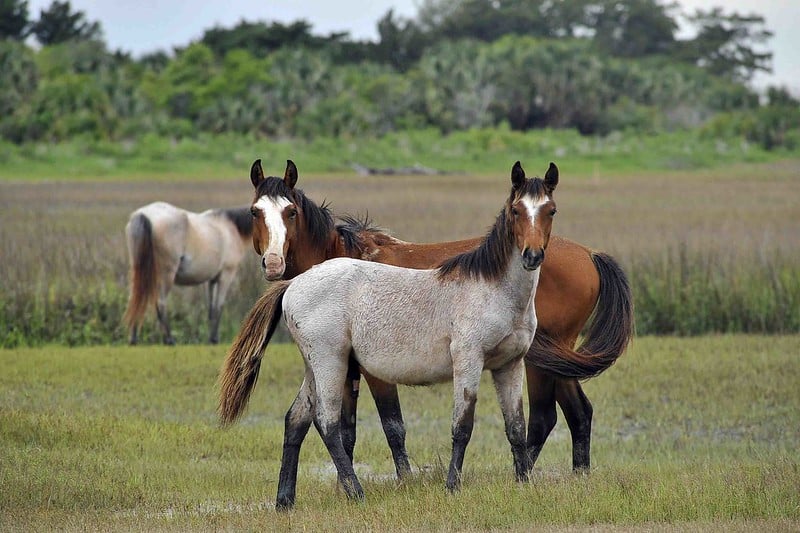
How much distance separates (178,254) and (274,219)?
323 inches

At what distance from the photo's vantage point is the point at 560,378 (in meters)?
8.14

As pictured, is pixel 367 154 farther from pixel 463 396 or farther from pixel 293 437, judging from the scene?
pixel 463 396

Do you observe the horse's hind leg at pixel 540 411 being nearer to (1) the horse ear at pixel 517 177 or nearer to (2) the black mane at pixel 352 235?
(2) the black mane at pixel 352 235

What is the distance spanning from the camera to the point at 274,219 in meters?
7.91

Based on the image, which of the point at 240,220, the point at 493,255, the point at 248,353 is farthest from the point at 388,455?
the point at 240,220

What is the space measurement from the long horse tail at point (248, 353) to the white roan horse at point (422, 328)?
0.02m

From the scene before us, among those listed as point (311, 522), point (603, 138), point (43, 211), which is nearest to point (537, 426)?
point (311, 522)

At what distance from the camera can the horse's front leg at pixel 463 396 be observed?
23.3 ft

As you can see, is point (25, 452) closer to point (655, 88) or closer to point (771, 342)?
point (771, 342)

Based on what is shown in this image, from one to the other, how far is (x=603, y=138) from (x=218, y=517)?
4042 cm

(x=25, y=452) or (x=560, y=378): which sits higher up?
(x=560, y=378)

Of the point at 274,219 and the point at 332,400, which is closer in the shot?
the point at 332,400

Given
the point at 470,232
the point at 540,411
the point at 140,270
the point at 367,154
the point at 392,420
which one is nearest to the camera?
the point at 392,420

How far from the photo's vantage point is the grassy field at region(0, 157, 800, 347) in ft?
51.0
